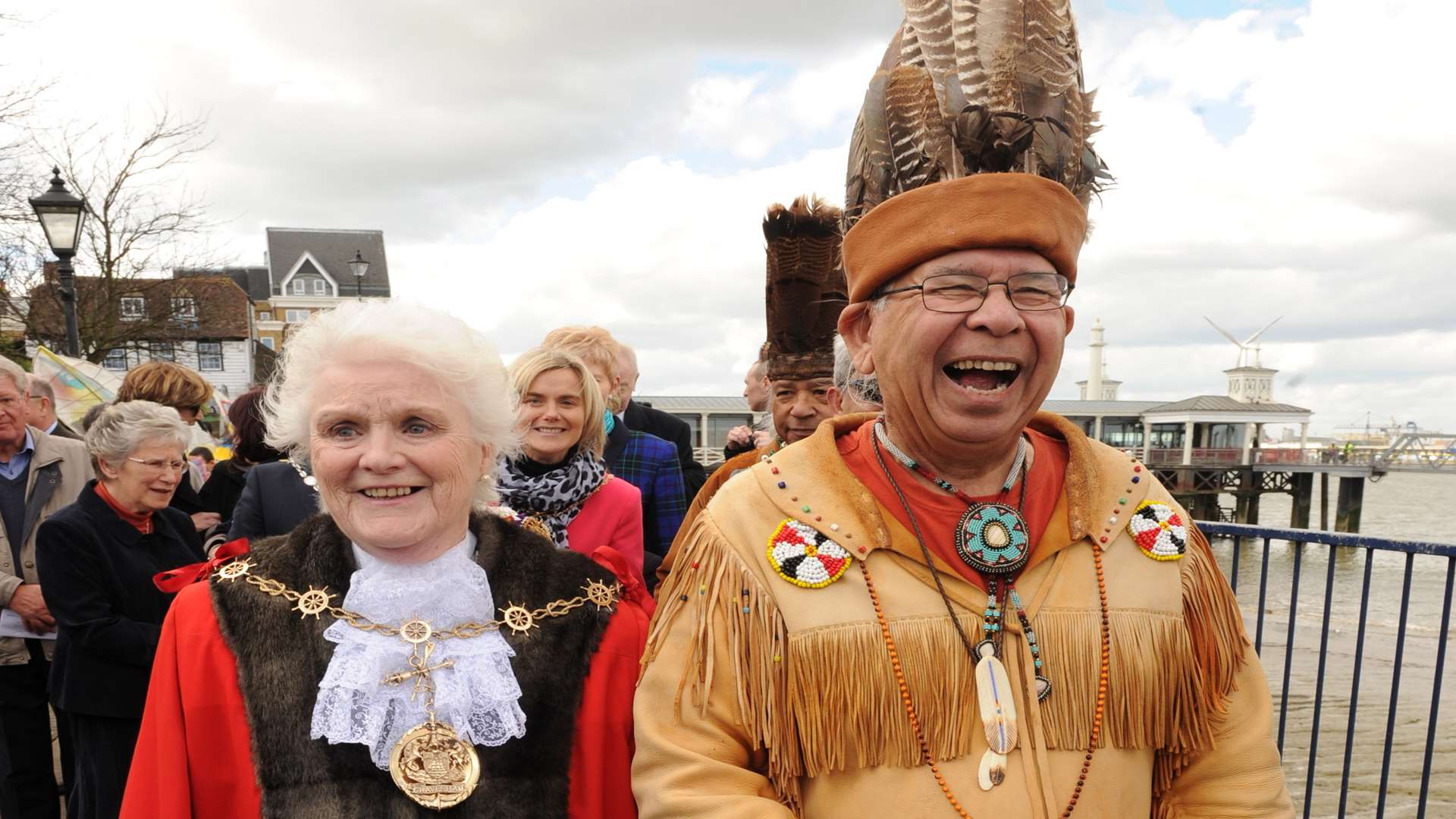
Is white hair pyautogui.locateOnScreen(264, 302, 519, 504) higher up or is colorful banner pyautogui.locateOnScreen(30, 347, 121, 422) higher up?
white hair pyautogui.locateOnScreen(264, 302, 519, 504)

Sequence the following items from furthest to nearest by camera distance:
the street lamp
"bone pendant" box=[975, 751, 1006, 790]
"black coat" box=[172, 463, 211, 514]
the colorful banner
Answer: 1. the street lamp
2. the colorful banner
3. "black coat" box=[172, 463, 211, 514]
4. "bone pendant" box=[975, 751, 1006, 790]

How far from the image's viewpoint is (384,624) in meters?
1.83

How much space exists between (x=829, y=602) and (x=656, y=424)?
144 inches

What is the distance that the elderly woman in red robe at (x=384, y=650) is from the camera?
1.72 m

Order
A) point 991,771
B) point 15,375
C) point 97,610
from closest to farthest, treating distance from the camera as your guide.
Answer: point 991,771 → point 97,610 → point 15,375

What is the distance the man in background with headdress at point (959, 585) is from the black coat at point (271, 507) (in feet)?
6.13

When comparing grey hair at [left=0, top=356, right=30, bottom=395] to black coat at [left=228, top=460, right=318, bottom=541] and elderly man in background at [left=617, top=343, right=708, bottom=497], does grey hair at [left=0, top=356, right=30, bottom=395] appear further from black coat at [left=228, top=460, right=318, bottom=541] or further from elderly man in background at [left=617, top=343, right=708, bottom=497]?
elderly man in background at [left=617, top=343, right=708, bottom=497]

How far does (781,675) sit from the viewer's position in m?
1.62

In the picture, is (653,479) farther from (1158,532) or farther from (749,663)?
(1158,532)

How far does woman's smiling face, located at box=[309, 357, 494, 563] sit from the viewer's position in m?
1.74

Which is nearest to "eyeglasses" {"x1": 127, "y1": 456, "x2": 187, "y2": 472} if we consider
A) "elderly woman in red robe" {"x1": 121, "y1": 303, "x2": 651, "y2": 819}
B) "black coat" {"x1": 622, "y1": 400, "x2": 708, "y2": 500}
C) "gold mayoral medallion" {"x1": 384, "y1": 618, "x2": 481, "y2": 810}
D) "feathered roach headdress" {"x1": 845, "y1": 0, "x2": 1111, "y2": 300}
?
"elderly woman in red robe" {"x1": 121, "y1": 303, "x2": 651, "y2": 819}

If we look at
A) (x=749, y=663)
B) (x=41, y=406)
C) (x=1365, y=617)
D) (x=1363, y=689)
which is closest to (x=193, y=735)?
(x=749, y=663)

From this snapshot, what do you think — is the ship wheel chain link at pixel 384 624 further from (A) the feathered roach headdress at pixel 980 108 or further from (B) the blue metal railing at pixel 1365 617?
(B) the blue metal railing at pixel 1365 617

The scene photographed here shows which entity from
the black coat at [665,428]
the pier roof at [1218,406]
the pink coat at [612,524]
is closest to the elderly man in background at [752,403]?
the black coat at [665,428]
